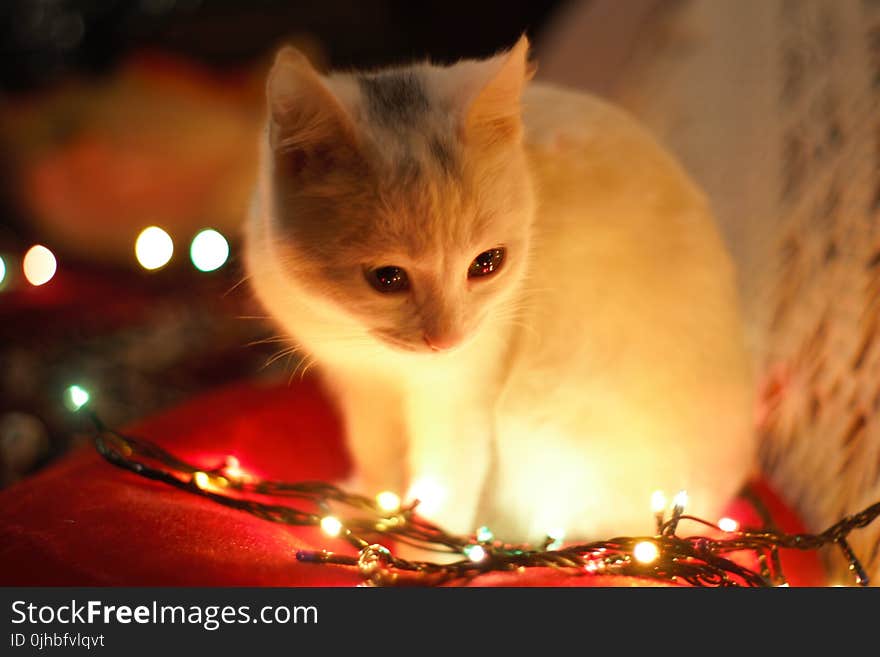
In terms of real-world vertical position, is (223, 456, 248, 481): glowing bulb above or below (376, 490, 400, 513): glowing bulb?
above

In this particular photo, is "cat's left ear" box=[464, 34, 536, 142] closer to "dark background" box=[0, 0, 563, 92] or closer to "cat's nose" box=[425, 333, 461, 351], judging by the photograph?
"cat's nose" box=[425, 333, 461, 351]

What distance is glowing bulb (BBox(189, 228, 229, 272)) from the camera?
4.33ft

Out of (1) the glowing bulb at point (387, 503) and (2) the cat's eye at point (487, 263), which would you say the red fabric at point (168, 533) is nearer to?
(1) the glowing bulb at point (387, 503)

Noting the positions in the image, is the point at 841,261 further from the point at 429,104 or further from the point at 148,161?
the point at 148,161

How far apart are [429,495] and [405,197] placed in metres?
0.48

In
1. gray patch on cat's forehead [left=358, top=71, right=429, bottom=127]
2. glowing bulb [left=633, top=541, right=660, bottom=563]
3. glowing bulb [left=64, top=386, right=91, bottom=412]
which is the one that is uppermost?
gray patch on cat's forehead [left=358, top=71, right=429, bottom=127]

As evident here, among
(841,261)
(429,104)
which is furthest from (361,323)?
(841,261)

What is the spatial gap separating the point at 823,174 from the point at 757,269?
0.84 feet

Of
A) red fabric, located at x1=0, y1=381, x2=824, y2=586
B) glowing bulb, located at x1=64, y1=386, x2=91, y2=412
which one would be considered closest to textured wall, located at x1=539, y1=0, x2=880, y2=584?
red fabric, located at x1=0, y1=381, x2=824, y2=586

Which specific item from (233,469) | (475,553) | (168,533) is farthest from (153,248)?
(475,553)

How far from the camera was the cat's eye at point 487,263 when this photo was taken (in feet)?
3.14

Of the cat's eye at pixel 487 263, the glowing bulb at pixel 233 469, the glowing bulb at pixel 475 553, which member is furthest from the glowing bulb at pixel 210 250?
the glowing bulb at pixel 475 553

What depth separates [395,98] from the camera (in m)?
0.96

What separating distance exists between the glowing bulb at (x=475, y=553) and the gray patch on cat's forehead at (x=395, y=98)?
0.54m
